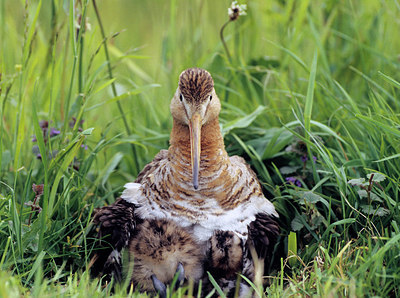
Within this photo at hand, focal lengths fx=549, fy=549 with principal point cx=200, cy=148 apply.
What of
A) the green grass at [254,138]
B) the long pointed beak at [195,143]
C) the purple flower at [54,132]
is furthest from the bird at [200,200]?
the purple flower at [54,132]

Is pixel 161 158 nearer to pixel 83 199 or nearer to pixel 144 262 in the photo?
pixel 83 199

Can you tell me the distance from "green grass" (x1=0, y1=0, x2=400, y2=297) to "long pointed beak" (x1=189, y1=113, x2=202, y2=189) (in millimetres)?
535

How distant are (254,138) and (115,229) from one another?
1.31m

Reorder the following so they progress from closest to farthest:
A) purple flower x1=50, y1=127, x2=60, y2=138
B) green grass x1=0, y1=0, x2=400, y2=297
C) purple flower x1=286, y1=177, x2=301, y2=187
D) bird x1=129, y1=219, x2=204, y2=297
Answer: green grass x1=0, y1=0, x2=400, y2=297 < bird x1=129, y1=219, x2=204, y2=297 < purple flower x1=286, y1=177, x2=301, y2=187 < purple flower x1=50, y1=127, x2=60, y2=138

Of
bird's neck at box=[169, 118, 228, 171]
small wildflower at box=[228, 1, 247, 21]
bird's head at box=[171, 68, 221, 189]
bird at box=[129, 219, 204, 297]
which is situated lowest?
bird at box=[129, 219, 204, 297]

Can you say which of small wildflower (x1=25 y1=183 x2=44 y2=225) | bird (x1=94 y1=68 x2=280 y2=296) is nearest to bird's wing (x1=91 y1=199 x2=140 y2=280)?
bird (x1=94 y1=68 x2=280 y2=296)

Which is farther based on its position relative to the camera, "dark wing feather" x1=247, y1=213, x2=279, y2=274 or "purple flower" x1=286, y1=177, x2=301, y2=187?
"purple flower" x1=286, y1=177, x2=301, y2=187

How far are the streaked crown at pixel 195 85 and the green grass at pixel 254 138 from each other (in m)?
0.51

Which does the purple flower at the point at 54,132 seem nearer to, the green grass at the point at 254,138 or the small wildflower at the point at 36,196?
the green grass at the point at 254,138

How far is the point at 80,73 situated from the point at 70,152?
0.71 meters

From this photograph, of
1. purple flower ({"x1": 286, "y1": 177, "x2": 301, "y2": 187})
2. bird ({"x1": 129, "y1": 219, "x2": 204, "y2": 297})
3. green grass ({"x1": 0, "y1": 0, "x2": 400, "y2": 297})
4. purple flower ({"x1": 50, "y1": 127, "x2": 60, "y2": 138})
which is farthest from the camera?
purple flower ({"x1": 50, "y1": 127, "x2": 60, "y2": 138})

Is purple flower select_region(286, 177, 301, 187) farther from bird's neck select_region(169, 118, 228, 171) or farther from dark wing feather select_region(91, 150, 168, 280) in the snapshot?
dark wing feather select_region(91, 150, 168, 280)

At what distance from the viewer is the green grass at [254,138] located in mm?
3008

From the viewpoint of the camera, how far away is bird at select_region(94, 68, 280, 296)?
3.16 metres
